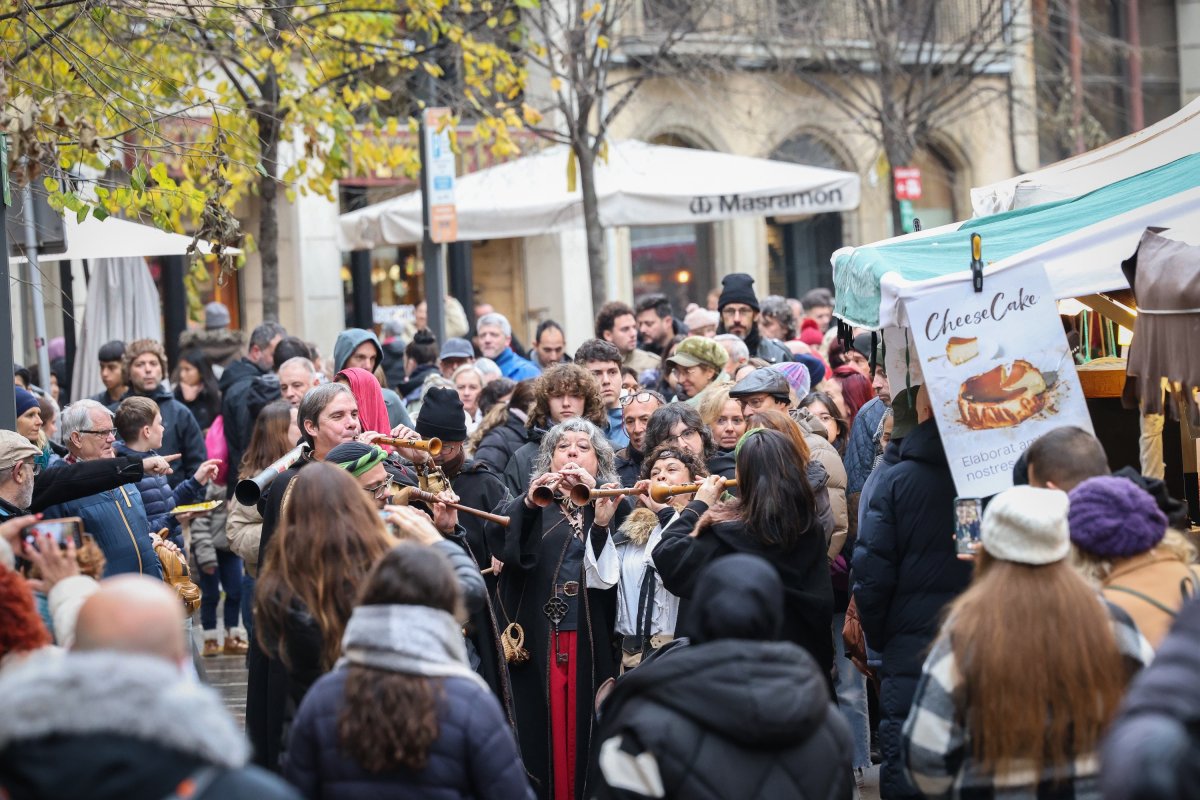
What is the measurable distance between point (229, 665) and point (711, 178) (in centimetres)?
648

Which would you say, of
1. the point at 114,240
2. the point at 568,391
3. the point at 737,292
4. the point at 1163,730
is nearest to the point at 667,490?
the point at 568,391

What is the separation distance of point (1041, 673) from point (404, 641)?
157cm

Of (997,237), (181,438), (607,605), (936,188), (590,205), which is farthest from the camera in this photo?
(936,188)

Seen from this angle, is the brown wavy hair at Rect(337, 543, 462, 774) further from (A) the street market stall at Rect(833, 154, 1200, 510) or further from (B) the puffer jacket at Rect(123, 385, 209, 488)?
(B) the puffer jacket at Rect(123, 385, 209, 488)

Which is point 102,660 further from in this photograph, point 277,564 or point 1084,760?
point 1084,760

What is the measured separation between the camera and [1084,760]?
3.88 m

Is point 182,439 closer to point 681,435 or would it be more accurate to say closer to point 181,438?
point 181,438

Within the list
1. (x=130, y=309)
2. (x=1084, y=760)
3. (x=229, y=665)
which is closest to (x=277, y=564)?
(x=1084, y=760)

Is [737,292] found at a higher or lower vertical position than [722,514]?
higher

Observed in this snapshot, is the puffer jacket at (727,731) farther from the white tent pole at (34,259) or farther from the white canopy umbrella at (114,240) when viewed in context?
the white canopy umbrella at (114,240)

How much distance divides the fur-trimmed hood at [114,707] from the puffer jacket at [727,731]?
1224mm

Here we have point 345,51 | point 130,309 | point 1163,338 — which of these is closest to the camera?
point 1163,338

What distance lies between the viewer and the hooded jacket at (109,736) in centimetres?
281

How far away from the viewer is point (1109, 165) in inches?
306
